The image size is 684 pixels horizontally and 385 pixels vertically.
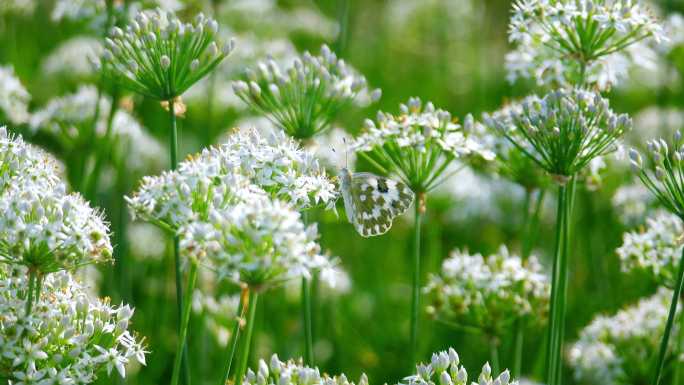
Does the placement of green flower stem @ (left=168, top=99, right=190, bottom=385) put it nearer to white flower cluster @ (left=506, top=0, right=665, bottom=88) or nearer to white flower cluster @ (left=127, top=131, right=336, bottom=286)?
white flower cluster @ (left=127, top=131, right=336, bottom=286)

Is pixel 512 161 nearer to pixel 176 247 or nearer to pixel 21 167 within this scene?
pixel 176 247

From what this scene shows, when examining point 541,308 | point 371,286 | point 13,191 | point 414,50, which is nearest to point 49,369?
point 13,191

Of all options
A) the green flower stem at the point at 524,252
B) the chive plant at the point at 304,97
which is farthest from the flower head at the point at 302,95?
the green flower stem at the point at 524,252

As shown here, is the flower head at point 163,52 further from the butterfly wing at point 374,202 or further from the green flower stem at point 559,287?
the green flower stem at point 559,287

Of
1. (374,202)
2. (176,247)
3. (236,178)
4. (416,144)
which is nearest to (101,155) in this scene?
(176,247)

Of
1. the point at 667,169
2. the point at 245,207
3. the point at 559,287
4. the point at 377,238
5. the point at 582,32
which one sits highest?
the point at 582,32

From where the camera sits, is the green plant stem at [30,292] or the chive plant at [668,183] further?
the chive plant at [668,183]
